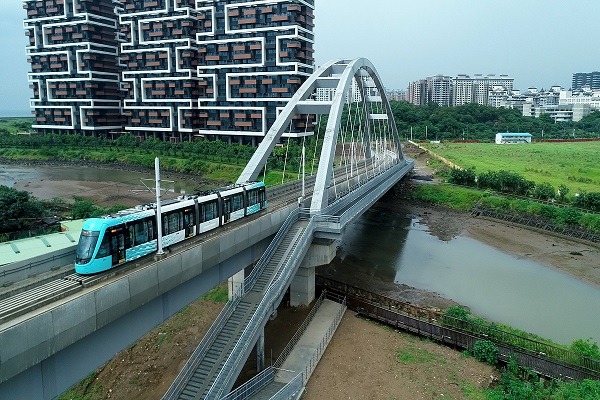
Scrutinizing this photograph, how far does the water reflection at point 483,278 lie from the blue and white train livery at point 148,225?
1538 centimetres

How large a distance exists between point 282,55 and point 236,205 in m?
60.5

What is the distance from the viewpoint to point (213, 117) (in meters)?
88.1

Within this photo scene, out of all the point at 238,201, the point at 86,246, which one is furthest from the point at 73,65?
the point at 86,246

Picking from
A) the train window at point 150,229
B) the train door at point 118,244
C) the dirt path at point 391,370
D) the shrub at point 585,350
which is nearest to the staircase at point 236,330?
the dirt path at point 391,370

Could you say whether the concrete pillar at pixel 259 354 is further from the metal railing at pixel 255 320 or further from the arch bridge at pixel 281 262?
the metal railing at pixel 255 320

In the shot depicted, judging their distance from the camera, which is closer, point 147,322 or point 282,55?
point 147,322

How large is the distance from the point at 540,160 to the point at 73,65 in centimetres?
10092

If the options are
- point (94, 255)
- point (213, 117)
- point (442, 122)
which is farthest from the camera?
point (442, 122)

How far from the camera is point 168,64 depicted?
3652 inches

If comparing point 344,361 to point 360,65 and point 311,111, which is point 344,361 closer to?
point 311,111

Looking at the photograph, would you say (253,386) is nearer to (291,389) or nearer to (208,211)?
(291,389)

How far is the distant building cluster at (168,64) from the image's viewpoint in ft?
261

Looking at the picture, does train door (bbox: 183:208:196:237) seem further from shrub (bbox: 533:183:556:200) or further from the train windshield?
shrub (bbox: 533:183:556:200)

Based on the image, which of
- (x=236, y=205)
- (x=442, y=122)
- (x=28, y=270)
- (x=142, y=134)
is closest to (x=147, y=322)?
(x=28, y=270)
